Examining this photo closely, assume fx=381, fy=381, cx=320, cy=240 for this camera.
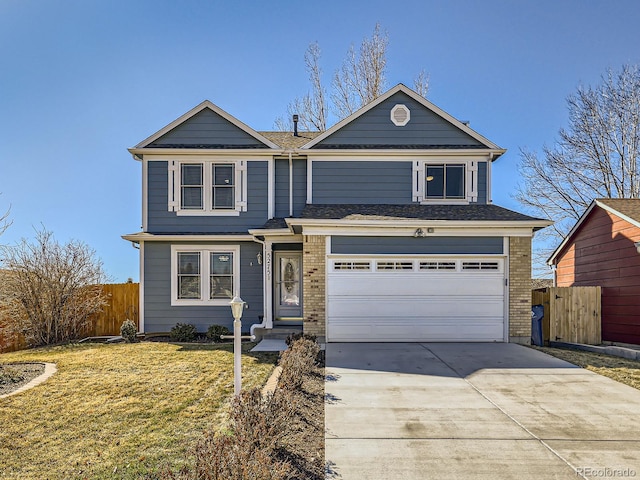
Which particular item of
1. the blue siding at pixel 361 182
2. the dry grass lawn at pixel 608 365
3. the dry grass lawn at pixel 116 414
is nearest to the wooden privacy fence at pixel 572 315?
the dry grass lawn at pixel 608 365

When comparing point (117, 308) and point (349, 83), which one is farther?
point (349, 83)

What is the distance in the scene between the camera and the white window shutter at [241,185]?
11.5 metres

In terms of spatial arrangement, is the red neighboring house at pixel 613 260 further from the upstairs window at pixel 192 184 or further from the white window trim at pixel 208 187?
the upstairs window at pixel 192 184

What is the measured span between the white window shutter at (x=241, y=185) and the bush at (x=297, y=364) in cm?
518

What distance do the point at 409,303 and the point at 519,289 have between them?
2822mm

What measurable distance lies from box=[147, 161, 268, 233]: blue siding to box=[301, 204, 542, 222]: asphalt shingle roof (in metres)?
1.62

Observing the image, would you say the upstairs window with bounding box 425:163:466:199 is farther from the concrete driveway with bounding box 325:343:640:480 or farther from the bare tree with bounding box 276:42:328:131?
the bare tree with bounding box 276:42:328:131

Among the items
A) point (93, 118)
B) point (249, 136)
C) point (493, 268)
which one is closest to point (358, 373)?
point (493, 268)

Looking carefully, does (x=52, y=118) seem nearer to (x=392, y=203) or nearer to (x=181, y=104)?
(x=181, y=104)

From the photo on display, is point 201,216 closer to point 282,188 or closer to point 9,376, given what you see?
point 282,188

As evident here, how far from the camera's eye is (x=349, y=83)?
20406 mm

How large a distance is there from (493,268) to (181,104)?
10591 mm

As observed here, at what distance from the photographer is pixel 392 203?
11516 mm

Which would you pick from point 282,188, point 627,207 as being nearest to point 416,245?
point 282,188
